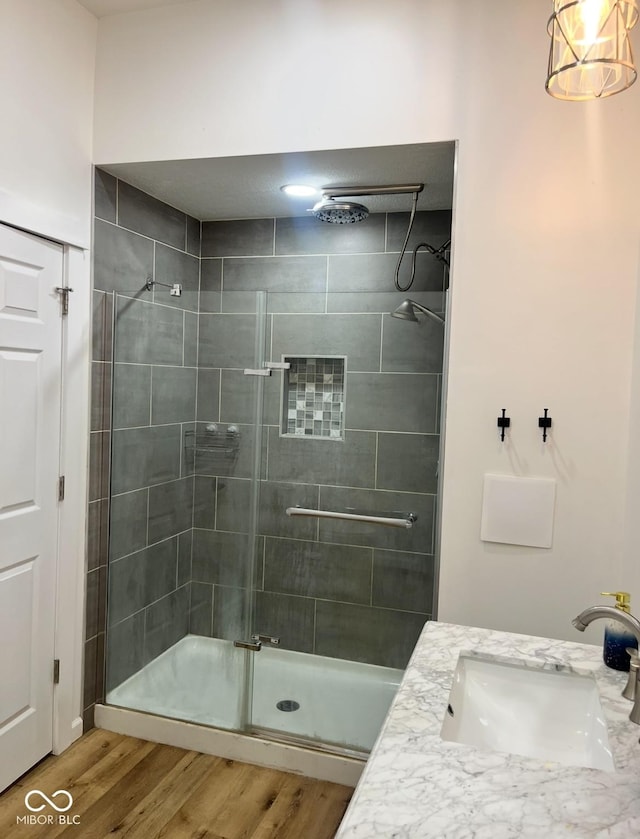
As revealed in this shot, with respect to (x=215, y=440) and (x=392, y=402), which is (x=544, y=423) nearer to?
(x=392, y=402)

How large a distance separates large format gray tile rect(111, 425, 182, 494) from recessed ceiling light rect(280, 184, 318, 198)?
1116 mm

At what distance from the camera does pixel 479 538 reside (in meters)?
2.03

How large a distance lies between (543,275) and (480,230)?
250mm

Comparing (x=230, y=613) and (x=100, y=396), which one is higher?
(x=100, y=396)

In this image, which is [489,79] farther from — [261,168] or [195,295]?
[195,295]

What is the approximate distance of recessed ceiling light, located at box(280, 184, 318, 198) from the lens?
2.55m

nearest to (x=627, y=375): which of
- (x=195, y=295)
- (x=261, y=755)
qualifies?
(x=195, y=295)

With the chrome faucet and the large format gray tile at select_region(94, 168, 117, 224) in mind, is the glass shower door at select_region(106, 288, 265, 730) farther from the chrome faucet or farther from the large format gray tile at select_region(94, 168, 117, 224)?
the chrome faucet

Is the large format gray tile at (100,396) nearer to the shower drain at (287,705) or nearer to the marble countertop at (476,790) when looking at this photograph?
the shower drain at (287,705)

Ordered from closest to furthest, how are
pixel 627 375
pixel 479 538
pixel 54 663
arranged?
pixel 627 375 → pixel 479 538 → pixel 54 663

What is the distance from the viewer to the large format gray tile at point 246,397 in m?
2.50

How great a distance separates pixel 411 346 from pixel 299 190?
0.85 meters

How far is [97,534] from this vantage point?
2508 millimetres

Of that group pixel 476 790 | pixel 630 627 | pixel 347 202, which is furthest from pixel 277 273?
pixel 476 790
